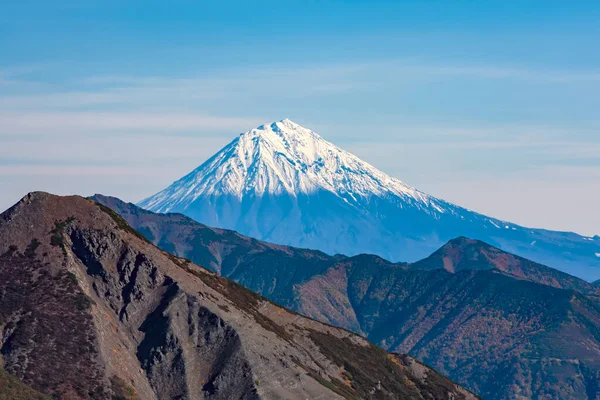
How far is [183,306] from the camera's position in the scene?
17000 cm

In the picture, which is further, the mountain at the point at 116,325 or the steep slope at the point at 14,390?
the mountain at the point at 116,325

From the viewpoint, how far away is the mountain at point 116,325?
5866 inches

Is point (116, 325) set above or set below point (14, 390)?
above

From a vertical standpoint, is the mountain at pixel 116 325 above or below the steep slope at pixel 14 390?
above

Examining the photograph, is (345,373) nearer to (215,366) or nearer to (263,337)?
(263,337)

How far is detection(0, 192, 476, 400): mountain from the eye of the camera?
149m

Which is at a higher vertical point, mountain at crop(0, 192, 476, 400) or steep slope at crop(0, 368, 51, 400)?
mountain at crop(0, 192, 476, 400)

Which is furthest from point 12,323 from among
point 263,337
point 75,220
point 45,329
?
point 263,337

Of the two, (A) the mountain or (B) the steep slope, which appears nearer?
(B) the steep slope

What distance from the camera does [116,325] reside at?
539 ft

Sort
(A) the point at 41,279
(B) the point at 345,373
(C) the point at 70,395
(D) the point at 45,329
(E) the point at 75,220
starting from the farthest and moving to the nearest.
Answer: (B) the point at 345,373 < (E) the point at 75,220 < (A) the point at 41,279 < (D) the point at 45,329 < (C) the point at 70,395

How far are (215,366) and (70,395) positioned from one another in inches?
1099

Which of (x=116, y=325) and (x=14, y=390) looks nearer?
(x=14, y=390)

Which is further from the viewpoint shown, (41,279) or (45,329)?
(41,279)
